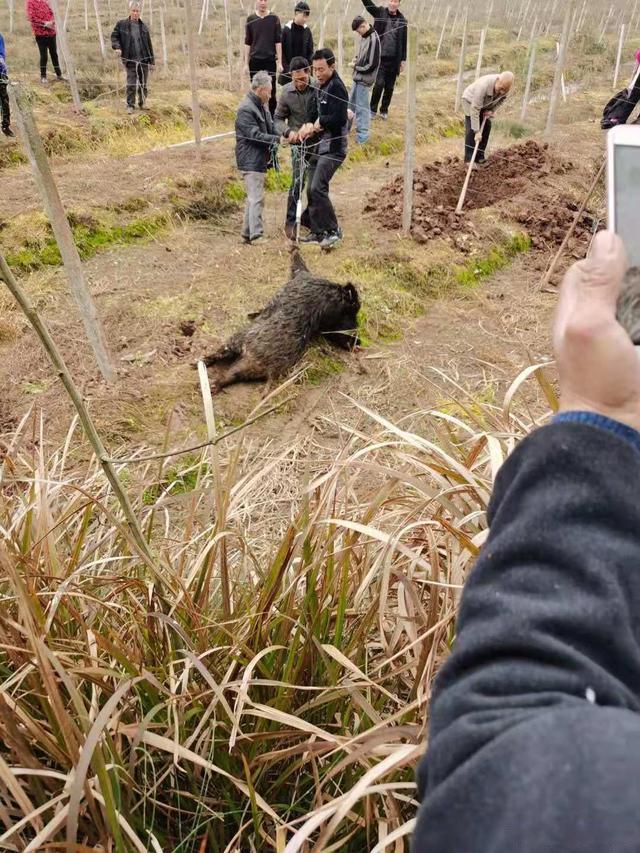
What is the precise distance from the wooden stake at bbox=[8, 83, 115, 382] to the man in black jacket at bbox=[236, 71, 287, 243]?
348 centimetres

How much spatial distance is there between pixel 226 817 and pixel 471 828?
1126 millimetres

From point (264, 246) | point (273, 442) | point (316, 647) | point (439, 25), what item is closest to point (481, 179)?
point (264, 246)

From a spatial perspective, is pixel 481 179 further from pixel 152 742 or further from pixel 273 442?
pixel 152 742

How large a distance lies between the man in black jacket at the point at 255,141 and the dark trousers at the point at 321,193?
0.53 metres

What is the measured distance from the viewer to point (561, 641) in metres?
0.65

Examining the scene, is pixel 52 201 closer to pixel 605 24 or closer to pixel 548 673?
pixel 548 673

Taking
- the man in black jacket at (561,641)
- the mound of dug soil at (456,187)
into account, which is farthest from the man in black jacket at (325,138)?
the man in black jacket at (561,641)

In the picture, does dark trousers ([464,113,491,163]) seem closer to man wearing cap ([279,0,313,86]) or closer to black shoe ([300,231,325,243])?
man wearing cap ([279,0,313,86])

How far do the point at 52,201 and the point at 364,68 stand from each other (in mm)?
8170

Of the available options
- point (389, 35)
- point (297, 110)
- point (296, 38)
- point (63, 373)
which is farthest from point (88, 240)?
point (389, 35)

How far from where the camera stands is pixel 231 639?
1.62 metres

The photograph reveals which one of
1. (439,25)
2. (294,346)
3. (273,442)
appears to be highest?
(439,25)

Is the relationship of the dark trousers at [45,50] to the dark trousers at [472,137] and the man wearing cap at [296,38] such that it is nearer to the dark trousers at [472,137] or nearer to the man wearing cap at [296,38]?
the man wearing cap at [296,38]

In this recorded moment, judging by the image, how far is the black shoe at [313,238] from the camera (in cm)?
706
